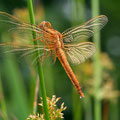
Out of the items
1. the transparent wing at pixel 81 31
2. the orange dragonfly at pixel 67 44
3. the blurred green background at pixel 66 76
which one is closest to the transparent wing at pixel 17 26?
the orange dragonfly at pixel 67 44

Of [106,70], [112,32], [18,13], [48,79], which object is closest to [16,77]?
[48,79]

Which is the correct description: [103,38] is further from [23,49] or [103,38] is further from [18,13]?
[23,49]

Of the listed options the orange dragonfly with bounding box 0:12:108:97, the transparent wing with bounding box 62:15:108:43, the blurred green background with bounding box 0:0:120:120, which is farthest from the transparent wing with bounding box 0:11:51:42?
the transparent wing with bounding box 62:15:108:43

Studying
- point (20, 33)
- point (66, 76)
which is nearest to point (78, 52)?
point (20, 33)

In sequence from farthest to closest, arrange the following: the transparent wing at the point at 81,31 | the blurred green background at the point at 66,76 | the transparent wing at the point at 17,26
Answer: the blurred green background at the point at 66,76, the transparent wing at the point at 81,31, the transparent wing at the point at 17,26

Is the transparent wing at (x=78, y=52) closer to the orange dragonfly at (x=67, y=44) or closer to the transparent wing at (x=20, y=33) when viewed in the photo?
the orange dragonfly at (x=67, y=44)

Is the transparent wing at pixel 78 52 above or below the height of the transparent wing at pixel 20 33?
below

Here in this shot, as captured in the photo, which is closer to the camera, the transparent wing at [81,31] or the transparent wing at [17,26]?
the transparent wing at [17,26]
